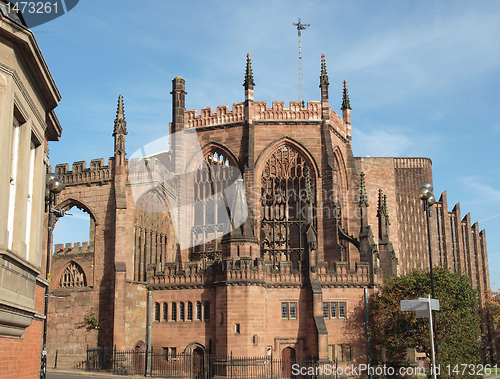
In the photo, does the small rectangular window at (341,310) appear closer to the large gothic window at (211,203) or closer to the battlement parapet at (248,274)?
the battlement parapet at (248,274)

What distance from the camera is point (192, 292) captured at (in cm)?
3988

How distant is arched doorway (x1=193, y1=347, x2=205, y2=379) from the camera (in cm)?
3781

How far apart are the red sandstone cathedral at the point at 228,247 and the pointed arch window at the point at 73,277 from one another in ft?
0.31

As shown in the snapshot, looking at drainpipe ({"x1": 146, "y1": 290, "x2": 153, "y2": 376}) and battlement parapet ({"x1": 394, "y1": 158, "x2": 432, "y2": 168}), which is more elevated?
battlement parapet ({"x1": 394, "y1": 158, "x2": 432, "y2": 168})

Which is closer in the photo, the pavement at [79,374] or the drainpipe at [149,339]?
the pavement at [79,374]

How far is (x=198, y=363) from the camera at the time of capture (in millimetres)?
38500

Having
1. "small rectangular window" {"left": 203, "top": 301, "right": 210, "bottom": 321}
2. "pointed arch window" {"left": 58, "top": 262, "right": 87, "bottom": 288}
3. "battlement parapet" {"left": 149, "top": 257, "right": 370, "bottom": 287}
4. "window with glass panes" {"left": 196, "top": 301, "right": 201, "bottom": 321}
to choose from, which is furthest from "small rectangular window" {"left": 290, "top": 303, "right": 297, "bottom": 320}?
"pointed arch window" {"left": 58, "top": 262, "right": 87, "bottom": 288}

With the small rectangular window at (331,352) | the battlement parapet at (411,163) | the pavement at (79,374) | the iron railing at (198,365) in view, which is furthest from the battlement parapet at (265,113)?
the battlement parapet at (411,163)

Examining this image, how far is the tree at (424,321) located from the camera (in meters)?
37.5

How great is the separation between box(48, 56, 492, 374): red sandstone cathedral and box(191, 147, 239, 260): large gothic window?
100mm

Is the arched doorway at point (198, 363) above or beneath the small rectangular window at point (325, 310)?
beneath

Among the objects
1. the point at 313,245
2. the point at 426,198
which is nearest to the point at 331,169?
the point at 313,245

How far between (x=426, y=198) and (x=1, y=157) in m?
16.4

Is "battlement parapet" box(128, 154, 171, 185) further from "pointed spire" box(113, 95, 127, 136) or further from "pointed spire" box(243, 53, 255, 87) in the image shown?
"pointed spire" box(243, 53, 255, 87)
